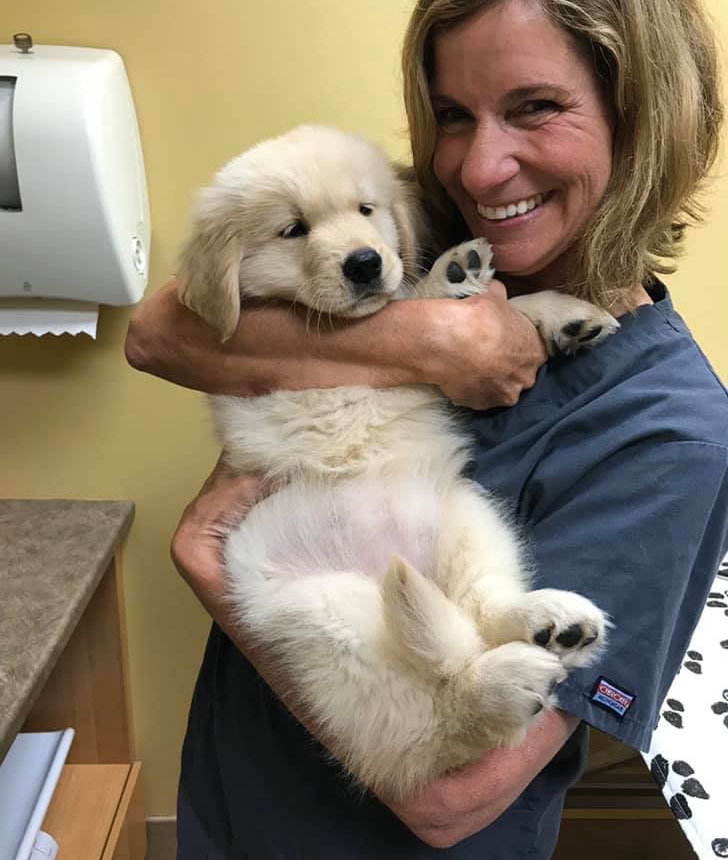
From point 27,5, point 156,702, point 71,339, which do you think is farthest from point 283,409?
point 156,702

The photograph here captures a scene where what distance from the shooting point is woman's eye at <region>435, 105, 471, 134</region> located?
48.6 inches

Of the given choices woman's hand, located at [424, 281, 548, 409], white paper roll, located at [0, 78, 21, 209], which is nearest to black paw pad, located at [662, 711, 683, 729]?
woman's hand, located at [424, 281, 548, 409]

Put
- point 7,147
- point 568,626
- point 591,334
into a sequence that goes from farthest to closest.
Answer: point 7,147, point 591,334, point 568,626

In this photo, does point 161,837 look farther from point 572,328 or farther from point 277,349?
point 572,328

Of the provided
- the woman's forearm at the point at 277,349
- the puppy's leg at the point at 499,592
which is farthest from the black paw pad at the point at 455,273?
the puppy's leg at the point at 499,592

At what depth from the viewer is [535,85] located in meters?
1.10

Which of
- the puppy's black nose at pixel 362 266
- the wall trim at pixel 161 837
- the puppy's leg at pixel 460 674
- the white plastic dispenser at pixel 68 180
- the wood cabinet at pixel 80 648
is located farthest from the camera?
the wall trim at pixel 161 837

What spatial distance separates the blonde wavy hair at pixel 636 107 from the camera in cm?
109

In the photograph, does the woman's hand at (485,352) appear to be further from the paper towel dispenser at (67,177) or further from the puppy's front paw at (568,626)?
the paper towel dispenser at (67,177)

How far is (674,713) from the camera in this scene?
1440 millimetres

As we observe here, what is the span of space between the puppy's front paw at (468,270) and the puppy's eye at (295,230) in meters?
0.24

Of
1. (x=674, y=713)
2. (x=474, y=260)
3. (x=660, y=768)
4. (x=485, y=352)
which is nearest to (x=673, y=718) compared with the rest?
(x=674, y=713)

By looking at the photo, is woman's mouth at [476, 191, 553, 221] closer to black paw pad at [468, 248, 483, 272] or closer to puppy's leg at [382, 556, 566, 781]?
black paw pad at [468, 248, 483, 272]

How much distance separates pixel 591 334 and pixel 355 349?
0.35 meters
